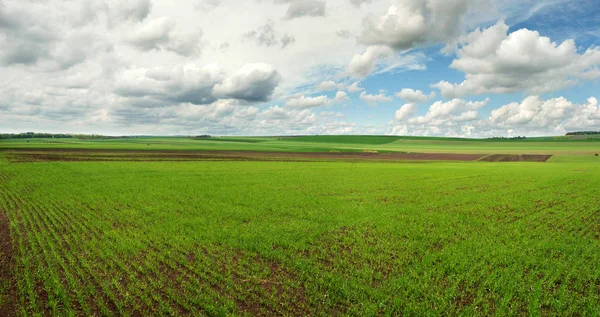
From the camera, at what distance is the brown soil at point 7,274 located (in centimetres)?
1061

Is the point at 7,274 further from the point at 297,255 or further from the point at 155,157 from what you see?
the point at 155,157

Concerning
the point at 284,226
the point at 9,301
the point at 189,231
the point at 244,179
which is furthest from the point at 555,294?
the point at 244,179

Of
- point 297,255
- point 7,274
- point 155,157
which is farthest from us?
point 155,157

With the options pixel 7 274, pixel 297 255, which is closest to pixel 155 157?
pixel 7 274

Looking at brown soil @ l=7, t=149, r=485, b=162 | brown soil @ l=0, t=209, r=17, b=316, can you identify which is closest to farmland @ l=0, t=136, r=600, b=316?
brown soil @ l=0, t=209, r=17, b=316

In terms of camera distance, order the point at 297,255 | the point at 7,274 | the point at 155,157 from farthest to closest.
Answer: the point at 155,157
the point at 297,255
the point at 7,274

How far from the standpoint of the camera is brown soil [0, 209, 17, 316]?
10609 mm

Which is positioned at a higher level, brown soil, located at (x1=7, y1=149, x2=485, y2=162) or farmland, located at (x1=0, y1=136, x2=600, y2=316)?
brown soil, located at (x1=7, y1=149, x2=485, y2=162)

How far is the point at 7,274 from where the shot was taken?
12.9m

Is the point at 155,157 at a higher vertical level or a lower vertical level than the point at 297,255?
higher

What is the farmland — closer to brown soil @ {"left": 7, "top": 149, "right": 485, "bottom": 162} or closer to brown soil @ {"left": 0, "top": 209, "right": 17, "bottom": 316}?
brown soil @ {"left": 0, "top": 209, "right": 17, "bottom": 316}

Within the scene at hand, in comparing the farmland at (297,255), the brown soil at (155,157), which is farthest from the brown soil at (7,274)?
the brown soil at (155,157)

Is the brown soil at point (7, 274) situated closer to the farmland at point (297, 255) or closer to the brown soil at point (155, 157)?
the farmland at point (297, 255)

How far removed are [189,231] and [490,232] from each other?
57.0ft
